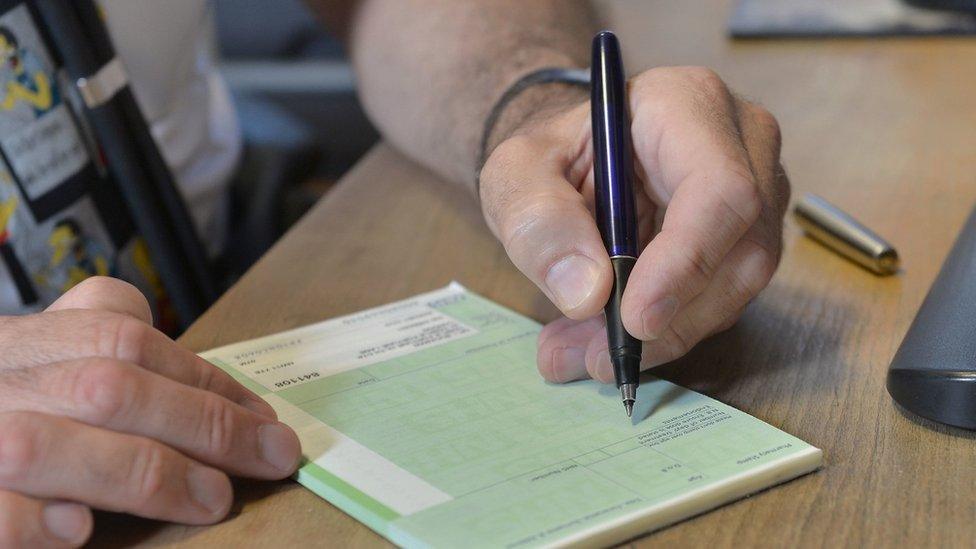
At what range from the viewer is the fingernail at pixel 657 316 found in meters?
0.50

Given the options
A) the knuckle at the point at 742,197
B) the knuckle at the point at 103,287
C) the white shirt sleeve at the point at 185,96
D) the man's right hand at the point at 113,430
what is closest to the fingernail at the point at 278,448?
the man's right hand at the point at 113,430

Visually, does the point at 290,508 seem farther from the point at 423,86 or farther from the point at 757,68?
the point at 757,68

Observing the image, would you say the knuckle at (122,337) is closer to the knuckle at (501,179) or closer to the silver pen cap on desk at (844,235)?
the knuckle at (501,179)

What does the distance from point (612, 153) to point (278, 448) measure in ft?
0.79

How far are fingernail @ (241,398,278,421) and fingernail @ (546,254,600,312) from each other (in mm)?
150

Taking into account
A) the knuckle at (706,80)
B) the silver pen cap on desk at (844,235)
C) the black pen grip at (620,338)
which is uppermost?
the knuckle at (706,80)

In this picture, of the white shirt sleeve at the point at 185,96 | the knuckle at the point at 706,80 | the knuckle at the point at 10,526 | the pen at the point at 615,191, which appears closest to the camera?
the knuckle at the point at 10,526

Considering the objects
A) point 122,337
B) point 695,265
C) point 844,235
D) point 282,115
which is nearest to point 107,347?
point 122,337

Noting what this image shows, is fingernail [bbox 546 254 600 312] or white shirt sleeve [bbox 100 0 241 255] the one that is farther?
white shirt sleeve [bbox 100 0 241 255]

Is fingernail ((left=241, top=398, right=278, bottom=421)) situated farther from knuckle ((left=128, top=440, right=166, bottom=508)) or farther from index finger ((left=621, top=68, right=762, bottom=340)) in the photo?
index finger ((left=621, top=68, right=762, bottom=340))

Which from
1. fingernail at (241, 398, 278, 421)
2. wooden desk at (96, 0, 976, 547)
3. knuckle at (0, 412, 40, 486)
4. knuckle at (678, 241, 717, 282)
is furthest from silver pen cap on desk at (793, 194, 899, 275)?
knuckle at (0, 412, 40, 486)

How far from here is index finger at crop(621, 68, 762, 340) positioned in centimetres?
50

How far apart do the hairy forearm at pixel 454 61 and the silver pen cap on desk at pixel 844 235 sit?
190 mm

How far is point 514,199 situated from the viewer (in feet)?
1.80
